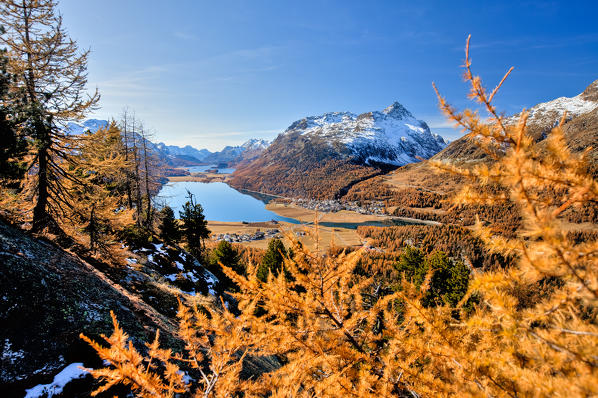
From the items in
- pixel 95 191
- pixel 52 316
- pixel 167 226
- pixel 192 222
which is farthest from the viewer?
pixel 192 222

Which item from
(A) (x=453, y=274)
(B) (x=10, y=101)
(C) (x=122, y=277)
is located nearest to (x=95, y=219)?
(C) (x=122, y=277)

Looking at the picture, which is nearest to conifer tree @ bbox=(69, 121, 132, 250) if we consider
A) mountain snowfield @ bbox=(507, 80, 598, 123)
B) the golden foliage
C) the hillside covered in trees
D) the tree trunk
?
the hillside covered in trees

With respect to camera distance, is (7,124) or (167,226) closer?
(7,124)

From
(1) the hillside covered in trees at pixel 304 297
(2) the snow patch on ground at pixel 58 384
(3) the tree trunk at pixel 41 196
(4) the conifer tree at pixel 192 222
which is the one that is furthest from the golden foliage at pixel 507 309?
(4) the conifer tree at pixel 192 222

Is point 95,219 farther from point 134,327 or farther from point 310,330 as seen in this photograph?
point 310,330

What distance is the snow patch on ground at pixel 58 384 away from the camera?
14.2ft

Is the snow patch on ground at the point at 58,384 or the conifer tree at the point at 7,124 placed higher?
the conifer tree at the point at 7,124

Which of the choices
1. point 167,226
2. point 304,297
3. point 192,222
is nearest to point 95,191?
point 304,297

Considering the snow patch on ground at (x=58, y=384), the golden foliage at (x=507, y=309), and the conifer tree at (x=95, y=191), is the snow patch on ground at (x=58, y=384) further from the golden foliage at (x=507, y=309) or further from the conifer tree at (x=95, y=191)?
the conifer tree at (x=95, y=191)

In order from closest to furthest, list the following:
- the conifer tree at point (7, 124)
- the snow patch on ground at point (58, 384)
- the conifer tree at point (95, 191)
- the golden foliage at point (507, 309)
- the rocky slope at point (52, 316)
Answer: the golden foliage at point (507, 309) < the snow patch on ground at point (58, 384) < the rocky slope at point (52, 316) < the conifer tree at point (7, 124) < the conifer tree at point (95, 191)

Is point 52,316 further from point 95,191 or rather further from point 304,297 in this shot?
point 95,191

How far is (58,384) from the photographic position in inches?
180

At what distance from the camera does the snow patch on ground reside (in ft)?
14.2

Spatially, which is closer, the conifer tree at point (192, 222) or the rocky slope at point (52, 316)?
the rocky slope at point (52, 316)
